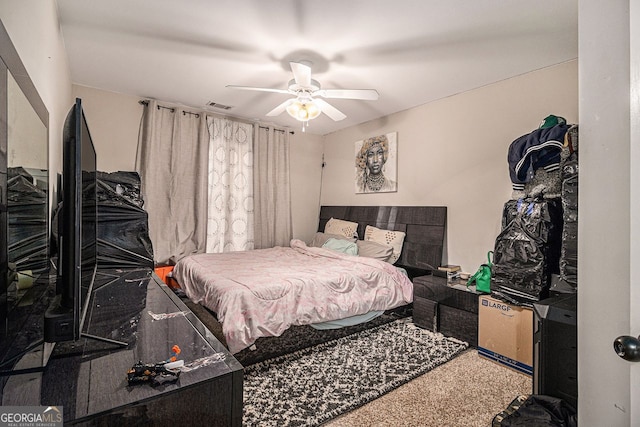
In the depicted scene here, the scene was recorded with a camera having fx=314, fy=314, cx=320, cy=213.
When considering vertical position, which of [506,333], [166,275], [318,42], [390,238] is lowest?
[506,333]

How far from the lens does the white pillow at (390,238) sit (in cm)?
360

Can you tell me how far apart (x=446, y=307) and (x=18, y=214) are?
2.97 meters

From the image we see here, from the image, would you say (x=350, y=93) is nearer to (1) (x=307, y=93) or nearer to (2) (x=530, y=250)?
(1) (x=307, y=93)

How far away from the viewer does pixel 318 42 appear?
7.84ft

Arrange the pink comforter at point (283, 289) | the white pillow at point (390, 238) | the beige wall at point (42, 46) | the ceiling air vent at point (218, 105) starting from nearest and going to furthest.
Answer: the beige wall at point (42, 46)
the pink comforter at point (283, 289)
the white pillow at point (390, 238)
the ceiling air vent at point (218, 105)

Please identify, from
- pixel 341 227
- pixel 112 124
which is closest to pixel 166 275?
pixel 112 124

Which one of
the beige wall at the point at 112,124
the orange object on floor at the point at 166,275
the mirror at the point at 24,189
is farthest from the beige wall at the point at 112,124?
the mirror at the point at 24,189

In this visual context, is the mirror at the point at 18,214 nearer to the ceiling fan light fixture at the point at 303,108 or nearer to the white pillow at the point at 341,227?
the ceiling fan light fixture at the point at 303,108

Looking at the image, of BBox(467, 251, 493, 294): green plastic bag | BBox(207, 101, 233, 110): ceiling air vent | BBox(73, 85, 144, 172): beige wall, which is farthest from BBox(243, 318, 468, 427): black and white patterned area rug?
BBox(207, 101, 233, 110): ceiling air vent

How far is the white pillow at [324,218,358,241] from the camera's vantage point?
167 inches

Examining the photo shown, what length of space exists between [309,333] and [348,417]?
842 millimetres

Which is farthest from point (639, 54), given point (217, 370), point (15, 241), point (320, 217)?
point (320, 217)

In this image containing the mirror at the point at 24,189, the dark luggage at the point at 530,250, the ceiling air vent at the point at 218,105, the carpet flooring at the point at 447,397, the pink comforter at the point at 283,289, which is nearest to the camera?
the mirror at the point at 24,189

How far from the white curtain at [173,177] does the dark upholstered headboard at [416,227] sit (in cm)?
218
